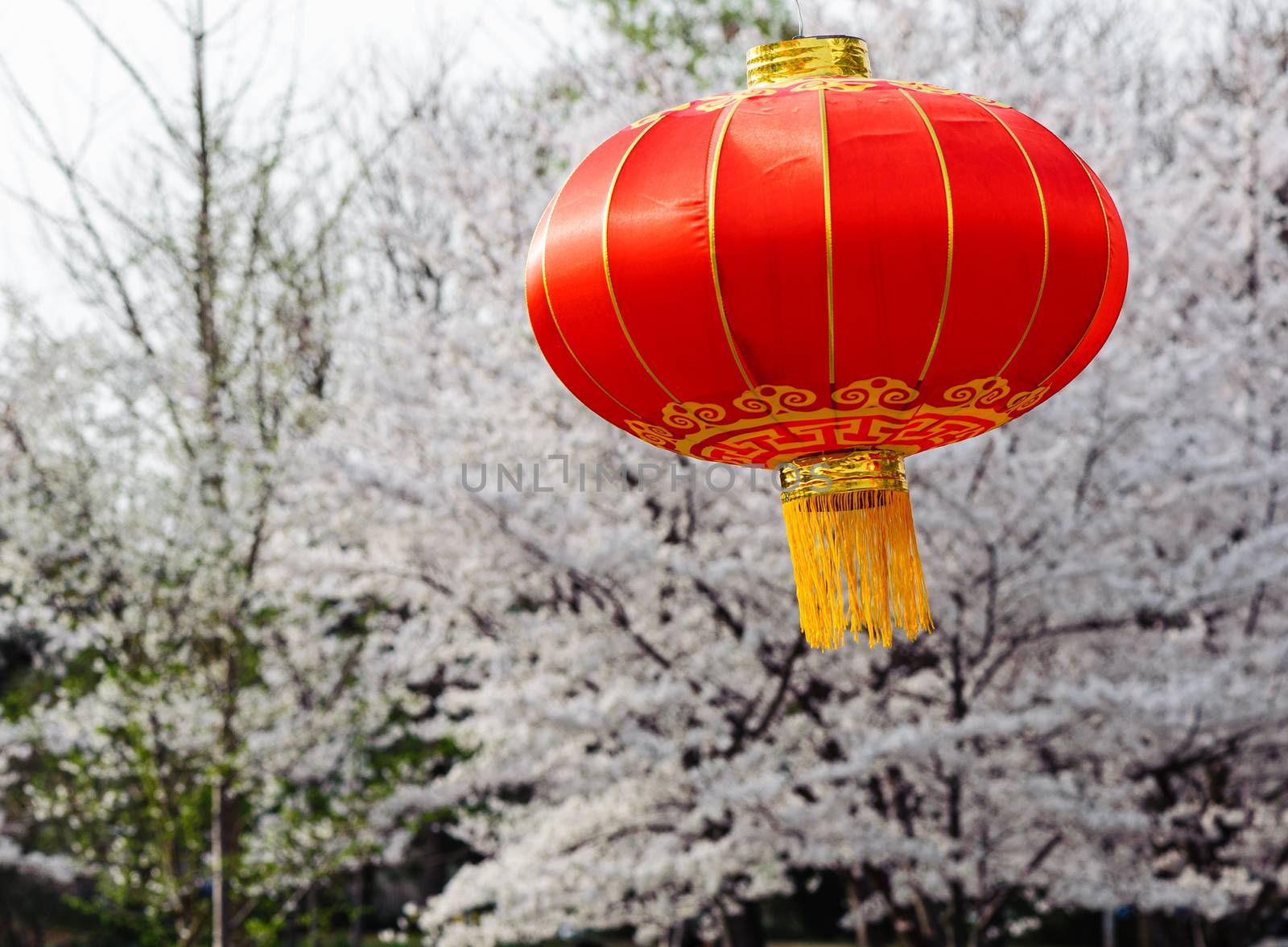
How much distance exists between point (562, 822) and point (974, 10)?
6.77 meters

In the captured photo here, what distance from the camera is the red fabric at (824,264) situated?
7.20 feet

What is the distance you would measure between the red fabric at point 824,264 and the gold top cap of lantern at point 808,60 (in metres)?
0.12

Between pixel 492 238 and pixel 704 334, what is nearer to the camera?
pixel 704 334

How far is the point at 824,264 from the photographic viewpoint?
2.17m

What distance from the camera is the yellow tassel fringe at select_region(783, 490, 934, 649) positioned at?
2.57m

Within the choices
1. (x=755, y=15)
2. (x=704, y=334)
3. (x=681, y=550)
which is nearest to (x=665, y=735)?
(x=681, y=550)

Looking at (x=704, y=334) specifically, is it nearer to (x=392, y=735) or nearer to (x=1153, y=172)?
(x=392, y=735)

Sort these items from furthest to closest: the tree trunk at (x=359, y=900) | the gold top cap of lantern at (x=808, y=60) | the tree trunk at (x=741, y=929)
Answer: the tree trunk at (x=359, y=900) → the tree trunk at (x=741, y=929) → the gold top cap of lantern at (x=808, y=60)

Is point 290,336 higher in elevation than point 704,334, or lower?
higher

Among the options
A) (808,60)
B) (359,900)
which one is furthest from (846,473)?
(359,900)

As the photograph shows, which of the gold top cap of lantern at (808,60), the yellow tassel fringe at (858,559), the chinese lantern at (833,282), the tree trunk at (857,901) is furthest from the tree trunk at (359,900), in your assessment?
the gold top cap of lantern at (808,60)

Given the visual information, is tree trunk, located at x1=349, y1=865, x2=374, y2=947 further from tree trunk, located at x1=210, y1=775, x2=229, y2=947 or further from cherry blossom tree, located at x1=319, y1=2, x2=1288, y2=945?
cherry blossom tree, located at x1=319, y1=2, x2=1288, y2=945

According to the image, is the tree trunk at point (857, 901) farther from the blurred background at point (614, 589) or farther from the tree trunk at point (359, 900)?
the tree trunk at point (359, 900)

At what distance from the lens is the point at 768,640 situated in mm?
6535
